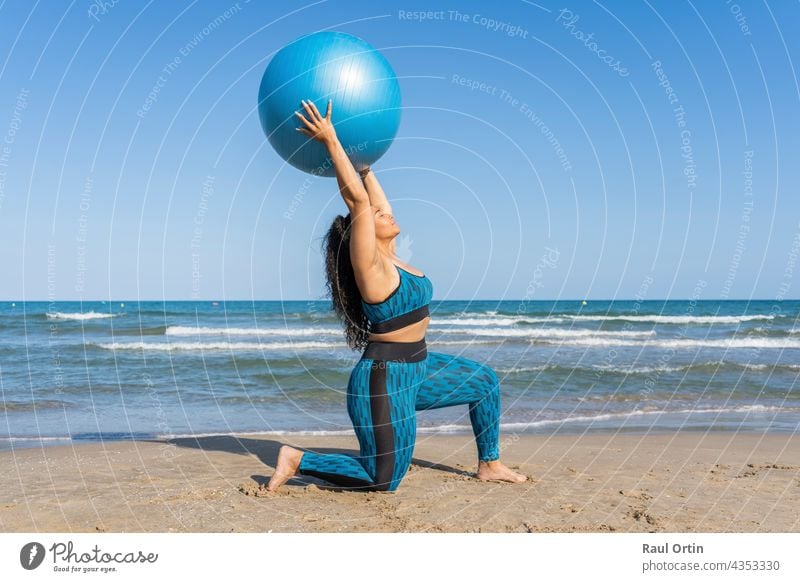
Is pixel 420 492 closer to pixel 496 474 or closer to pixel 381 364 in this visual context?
pixel 496 474

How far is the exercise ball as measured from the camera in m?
5.07

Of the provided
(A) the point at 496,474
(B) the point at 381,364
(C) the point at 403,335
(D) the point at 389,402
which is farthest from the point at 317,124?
(A) the point at 496,474

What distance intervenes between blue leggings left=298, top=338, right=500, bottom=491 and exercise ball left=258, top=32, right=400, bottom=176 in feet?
5.22

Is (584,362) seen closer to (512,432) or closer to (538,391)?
(538,391)

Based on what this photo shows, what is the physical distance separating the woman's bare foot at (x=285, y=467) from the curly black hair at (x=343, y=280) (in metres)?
1.11

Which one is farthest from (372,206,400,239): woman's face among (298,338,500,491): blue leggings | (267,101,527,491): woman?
(298,338,500,491): blue leggings

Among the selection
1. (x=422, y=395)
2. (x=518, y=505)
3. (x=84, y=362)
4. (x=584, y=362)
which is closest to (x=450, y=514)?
(x=518, y=505)

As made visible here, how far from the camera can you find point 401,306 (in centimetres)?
550

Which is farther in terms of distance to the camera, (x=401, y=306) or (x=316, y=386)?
(x=316, y=386)

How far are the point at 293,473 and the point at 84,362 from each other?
12970mm

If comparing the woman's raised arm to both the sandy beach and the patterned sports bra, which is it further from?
the sandy beach

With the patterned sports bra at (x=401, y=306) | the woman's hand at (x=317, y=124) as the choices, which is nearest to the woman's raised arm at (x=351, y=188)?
the woman's hand at (x=317, y=124)

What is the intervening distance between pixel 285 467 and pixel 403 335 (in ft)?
4.83
